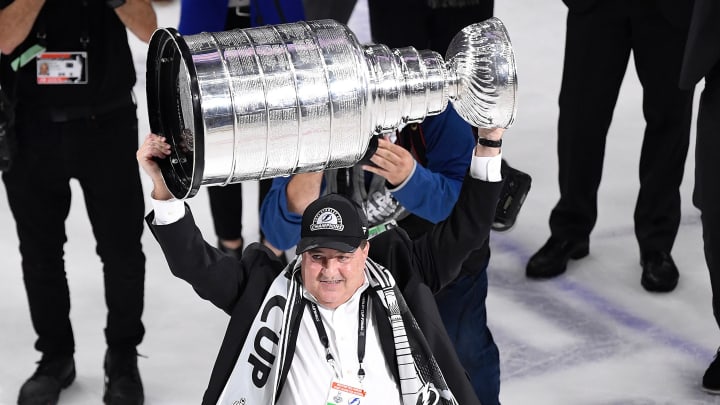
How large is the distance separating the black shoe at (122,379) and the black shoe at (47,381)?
15cm

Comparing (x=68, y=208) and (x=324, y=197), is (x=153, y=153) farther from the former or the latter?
(x=68, y=208)

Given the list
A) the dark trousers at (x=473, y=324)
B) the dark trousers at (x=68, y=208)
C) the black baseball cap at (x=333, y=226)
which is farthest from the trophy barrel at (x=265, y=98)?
the dark trousers at (x=68, y=208)

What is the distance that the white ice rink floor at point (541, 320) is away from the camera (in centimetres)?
436

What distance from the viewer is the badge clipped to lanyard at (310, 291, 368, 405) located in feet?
10.0

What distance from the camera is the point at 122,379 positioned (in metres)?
4.23

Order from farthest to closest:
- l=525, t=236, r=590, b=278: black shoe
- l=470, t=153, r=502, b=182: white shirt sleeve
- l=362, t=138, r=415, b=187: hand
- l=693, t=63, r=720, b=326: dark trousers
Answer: l=525, t=236, r=590, b=278: black shoe < l=693, t=63, r=720, b=326: dark trousers < l=362, t=138, r=415, b=187: hand < l=470, t=153, r=502, b=182: white shirt sleeve

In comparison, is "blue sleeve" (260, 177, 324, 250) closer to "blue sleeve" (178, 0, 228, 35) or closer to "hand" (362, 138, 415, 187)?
"hand" (362, 138, 415, 187)

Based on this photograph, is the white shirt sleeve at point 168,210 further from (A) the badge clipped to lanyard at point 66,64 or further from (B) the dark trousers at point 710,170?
(B) the dark trousers at point 710,170

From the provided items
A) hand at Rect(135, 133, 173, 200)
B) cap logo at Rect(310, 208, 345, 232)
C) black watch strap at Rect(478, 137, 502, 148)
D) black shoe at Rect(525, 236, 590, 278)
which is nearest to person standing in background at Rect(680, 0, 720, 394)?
black shoe at Rect(525, 236, 590, 278)

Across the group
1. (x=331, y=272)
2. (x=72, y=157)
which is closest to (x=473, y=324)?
(x=331, y=272)

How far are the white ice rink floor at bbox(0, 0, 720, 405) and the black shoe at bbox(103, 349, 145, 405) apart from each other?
8 cm

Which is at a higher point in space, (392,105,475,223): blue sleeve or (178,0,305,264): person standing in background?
(178,0,305,264): person standing in background

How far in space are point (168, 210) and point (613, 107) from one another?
2.50m

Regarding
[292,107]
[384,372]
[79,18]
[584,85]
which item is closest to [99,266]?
[79,18]
